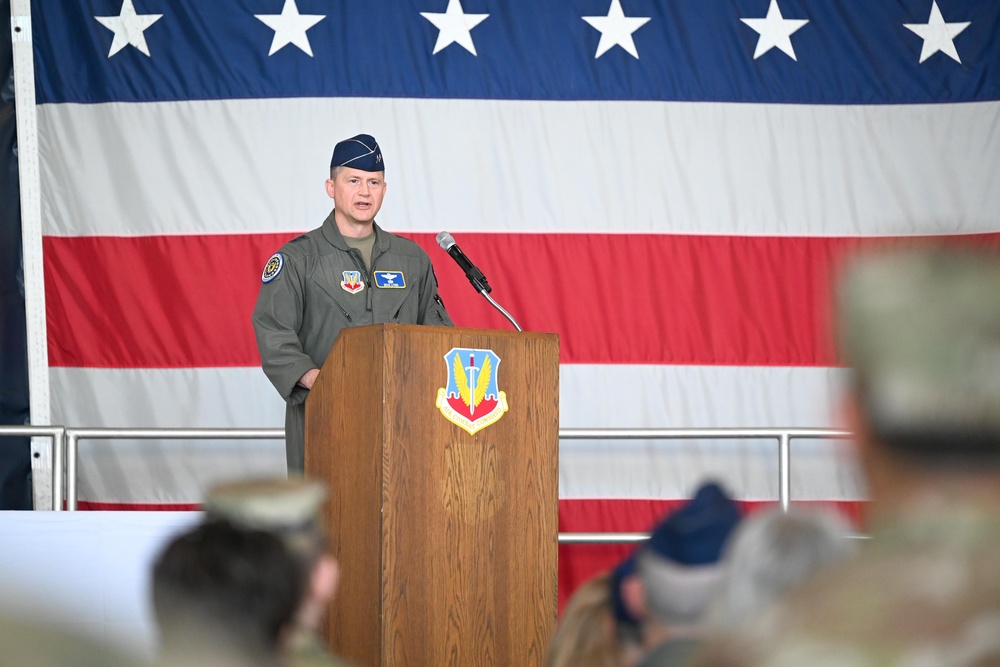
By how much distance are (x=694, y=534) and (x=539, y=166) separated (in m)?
3.61

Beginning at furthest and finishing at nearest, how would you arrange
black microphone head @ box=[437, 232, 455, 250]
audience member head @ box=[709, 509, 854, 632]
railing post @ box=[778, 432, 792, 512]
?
railing post @ box=[778, 432, 792, 512] < black microphone head @ box=[437, 232, 455, 250] < audience member head @ box=[709, 509, 854, 632]

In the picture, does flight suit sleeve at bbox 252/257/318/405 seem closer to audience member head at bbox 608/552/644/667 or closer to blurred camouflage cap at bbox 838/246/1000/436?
audience member head at bbox 608/552/644/667

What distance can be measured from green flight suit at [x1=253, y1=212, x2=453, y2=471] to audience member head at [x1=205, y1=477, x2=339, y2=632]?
2268mm

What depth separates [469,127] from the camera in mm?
4492

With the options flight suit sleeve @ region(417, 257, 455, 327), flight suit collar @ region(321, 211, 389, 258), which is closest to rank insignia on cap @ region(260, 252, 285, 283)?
flight suit collar @ region(321, 211, 389, 258)

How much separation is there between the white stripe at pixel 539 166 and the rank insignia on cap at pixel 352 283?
101 cm

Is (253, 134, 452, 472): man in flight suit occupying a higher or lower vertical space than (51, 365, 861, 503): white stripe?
higher

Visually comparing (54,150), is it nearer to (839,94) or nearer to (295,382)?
(295,382)

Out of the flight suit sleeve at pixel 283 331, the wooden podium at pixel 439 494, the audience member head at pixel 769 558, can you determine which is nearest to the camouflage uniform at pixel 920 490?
the audience member head at pixel 769 558

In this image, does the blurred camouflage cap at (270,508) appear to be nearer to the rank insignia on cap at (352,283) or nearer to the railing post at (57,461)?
the rank insignia on cap at (352,283)

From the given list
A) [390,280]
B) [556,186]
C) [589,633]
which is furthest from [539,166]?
[589,633]

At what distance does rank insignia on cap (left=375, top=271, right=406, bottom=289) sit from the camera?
346 cm

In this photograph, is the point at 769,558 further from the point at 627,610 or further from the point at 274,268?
the point at 274,268

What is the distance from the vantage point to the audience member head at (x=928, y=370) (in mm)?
705
